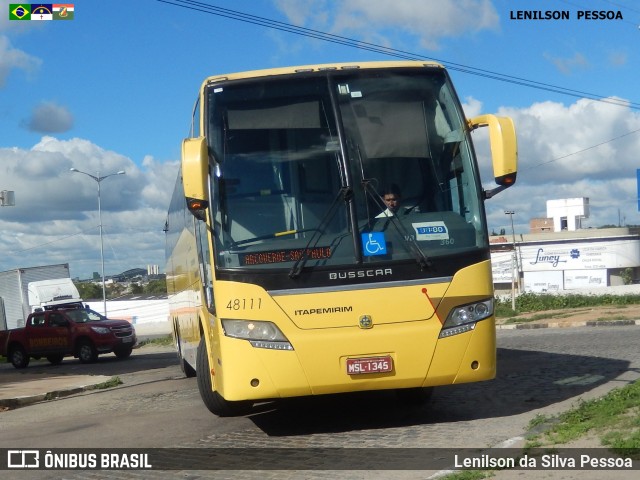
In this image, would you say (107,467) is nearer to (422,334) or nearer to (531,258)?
(422,334)

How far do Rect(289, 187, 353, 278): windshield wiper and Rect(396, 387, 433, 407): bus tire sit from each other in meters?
2.70

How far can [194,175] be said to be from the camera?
8594 mm

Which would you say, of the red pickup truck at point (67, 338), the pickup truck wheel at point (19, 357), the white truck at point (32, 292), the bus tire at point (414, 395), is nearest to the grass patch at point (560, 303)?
the red pickup truck at point (67, 338)

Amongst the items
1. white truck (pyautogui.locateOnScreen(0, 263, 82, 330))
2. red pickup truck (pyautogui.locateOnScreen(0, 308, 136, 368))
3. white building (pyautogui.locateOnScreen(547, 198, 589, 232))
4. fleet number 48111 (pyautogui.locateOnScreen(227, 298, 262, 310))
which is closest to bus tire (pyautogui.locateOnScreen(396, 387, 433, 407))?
fleet number 48111 (pyautogui.locateOnScreen(227, 298, 262, 310))

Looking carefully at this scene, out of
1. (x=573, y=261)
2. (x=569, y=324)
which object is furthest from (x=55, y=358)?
(x=573, y=261)

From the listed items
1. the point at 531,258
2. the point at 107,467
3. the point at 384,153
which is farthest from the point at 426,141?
the point at 531,258

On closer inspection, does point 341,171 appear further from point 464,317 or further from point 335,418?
point 335,418

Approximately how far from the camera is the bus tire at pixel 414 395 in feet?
34.8

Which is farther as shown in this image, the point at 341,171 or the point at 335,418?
the point at 335,418

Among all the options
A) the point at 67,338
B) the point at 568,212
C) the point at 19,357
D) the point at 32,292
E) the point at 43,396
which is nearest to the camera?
the point at 43,396

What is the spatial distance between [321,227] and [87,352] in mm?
23268

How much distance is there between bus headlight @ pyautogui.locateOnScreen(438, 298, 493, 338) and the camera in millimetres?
8797

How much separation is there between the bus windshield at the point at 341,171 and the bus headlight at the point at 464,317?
0.56 metres

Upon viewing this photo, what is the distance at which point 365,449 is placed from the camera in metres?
8.16
